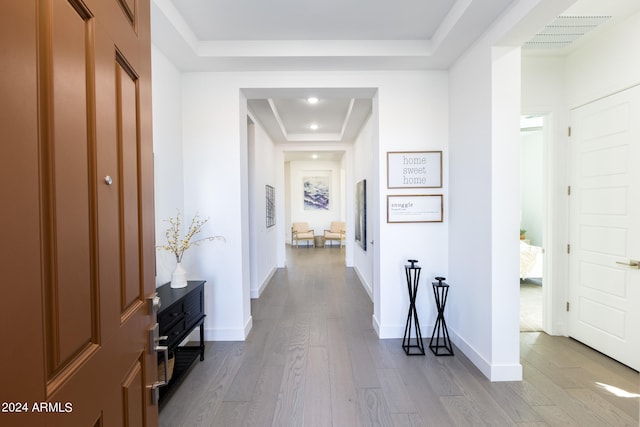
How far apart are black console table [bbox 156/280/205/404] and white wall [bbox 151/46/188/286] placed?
10.5 inches

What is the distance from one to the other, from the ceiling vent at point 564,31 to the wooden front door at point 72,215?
3.23 meters

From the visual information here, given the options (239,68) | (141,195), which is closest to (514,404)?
(141,195)

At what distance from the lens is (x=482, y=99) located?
2.40 m

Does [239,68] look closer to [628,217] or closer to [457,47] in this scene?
[457,47]

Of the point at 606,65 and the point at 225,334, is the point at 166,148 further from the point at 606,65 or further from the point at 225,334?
the point at 606,65

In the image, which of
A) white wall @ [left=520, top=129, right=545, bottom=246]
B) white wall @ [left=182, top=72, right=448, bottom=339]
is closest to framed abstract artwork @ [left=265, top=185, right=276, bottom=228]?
white wall @ [left=182, top=72, right=448, bottom=339]

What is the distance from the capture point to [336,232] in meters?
9.51

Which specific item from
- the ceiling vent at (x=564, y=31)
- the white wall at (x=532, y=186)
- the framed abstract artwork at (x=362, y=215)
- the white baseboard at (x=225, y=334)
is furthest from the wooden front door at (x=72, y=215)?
the white wall at (x=532, y=186)

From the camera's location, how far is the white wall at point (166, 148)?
2.47m

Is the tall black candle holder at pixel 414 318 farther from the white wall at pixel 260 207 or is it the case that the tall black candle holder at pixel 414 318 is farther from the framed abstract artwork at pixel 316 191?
the framed abstract artwork at pixel 316 191

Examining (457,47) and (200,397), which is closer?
(200,397)

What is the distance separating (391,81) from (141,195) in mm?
2746

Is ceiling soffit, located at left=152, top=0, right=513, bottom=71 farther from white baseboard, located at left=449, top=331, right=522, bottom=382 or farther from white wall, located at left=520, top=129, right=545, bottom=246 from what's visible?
white wall, located at left=520, top=129, right=545, bottom=246

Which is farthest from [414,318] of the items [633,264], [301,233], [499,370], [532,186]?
[301,233]
